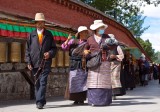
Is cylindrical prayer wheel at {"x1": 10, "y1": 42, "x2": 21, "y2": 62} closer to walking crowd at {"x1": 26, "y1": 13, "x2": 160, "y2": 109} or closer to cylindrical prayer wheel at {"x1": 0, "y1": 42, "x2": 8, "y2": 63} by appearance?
cylindrical prayer wheel at {"x1": 0, "y1": 42, "x2": 8, "y2": 63}

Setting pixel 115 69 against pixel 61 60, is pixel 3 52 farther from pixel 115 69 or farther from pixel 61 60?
pixel 61 60

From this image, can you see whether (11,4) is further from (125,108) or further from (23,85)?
(125,108)

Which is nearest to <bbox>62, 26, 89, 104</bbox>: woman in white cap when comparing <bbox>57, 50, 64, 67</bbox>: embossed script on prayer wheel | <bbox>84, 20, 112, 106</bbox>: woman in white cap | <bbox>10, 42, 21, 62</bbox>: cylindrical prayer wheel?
<bbox>84, 20, 112, 106</bbox>: woman in white cap

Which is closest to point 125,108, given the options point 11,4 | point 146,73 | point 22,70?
point 22,70

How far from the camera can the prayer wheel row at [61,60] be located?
1246cm

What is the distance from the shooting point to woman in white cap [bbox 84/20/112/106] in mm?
8406

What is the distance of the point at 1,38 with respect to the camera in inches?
401

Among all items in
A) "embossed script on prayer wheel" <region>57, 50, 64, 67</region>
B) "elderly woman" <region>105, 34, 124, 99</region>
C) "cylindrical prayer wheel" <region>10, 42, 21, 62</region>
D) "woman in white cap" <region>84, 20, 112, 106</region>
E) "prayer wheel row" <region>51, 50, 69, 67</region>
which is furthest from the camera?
"embossed script on prayer wheel" <region>57, 50, 64, 67</region>

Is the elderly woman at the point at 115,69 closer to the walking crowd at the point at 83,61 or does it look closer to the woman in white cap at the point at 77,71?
the walking crowd at the point at 83,61

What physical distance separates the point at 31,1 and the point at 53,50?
639 centimetres

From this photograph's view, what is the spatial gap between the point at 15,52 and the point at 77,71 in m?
2.18

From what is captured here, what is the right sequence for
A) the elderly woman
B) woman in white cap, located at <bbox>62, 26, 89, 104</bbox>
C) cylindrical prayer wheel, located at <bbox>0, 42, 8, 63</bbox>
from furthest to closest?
cylindrical prayer wheel, located at <bbox>0, 42, 8, 63</bbox>
the elderly woman
woman in white cap, located at <bbox>62, 26, 89, 104</bbox>

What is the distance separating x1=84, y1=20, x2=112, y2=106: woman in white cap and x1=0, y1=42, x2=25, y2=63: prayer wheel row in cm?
232

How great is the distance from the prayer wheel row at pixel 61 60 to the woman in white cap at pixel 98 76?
3895mm
